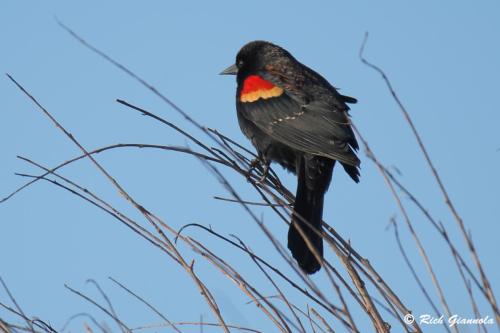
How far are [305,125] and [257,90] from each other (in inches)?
20.4

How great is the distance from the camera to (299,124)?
3.70 metres

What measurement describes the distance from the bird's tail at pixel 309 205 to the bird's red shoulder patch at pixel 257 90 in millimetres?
516

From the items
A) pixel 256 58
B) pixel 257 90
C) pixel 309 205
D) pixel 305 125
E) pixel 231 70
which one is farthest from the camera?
pixel 231 70

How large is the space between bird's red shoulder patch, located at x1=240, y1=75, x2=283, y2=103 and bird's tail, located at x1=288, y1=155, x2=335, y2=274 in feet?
1.69

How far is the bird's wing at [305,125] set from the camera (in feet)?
11.2

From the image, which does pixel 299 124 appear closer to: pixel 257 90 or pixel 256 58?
pixel 257 90

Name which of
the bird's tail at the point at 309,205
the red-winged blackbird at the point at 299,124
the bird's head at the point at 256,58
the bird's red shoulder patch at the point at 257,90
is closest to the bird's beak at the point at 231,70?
the bird's head at the point at 256,58

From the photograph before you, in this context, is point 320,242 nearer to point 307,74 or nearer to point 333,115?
point 333,115

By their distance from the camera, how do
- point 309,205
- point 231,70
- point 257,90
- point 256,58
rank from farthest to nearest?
point 231,70
point 256,58
point 257,90
point 309,205

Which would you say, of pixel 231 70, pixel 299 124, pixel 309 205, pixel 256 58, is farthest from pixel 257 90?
pixel 309 205

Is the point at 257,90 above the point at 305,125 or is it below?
above

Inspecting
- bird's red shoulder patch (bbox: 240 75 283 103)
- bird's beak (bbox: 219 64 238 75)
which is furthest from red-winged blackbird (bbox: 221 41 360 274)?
bird's beak (bbox: 219 64 238 75)

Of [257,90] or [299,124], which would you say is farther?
[257,90]

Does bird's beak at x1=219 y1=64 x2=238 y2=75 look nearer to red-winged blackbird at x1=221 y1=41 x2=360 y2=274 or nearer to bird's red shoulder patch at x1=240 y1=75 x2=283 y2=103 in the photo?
red-winged blackbird at x1=221 y1=41 x2=360 y2=274
